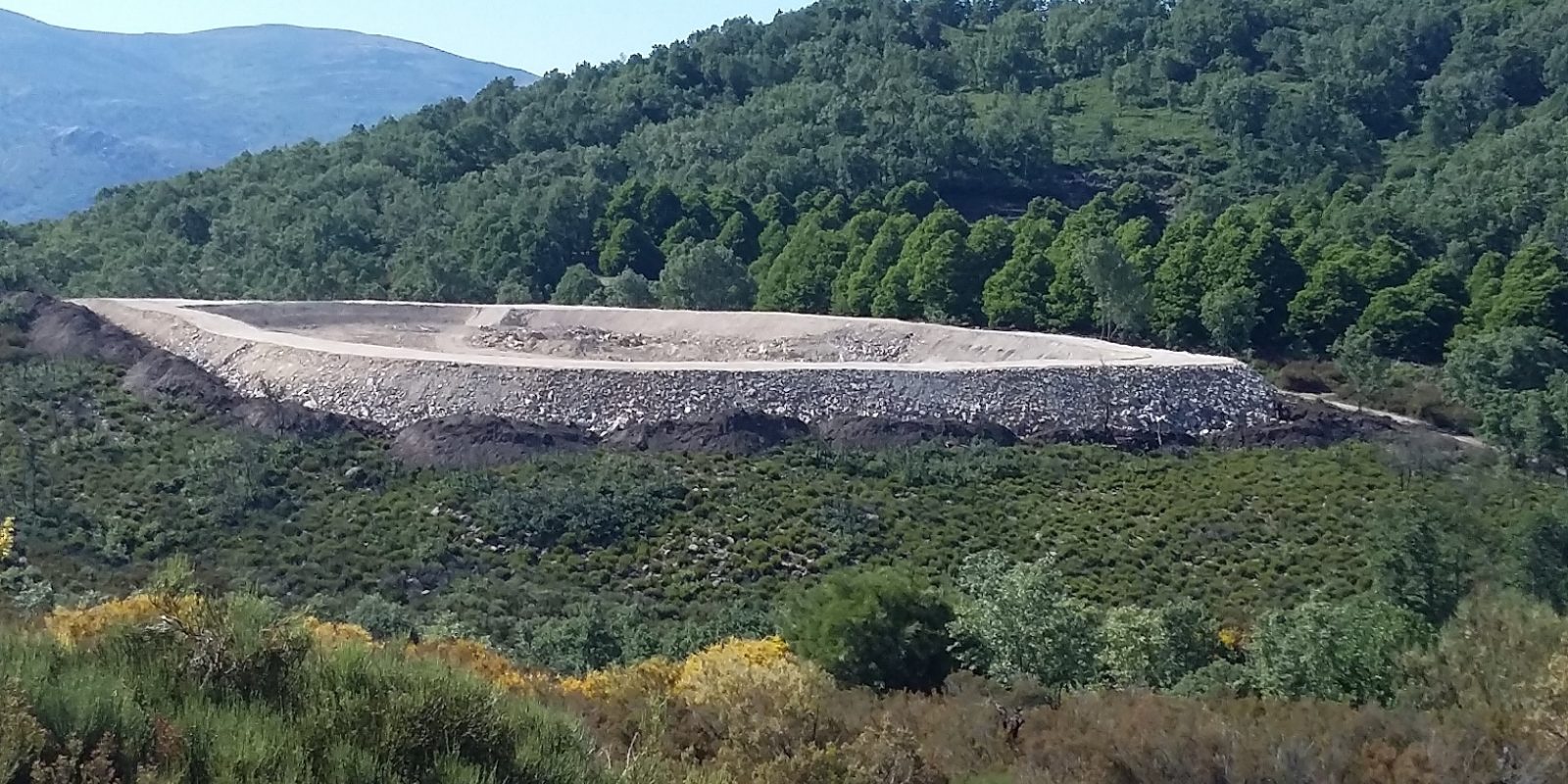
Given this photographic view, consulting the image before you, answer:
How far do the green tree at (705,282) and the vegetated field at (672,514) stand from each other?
19.5m

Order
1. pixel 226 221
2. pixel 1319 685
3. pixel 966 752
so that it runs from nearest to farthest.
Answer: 1. pixel 966 752
2. pixel 1319 685
3. pixel 226 221

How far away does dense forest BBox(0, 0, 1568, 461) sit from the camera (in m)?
42.0

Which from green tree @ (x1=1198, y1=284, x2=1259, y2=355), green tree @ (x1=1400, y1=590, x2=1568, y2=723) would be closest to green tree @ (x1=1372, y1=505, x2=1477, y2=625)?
green tree @ (x1=1400, y1=590, x2=1568, y2=723)

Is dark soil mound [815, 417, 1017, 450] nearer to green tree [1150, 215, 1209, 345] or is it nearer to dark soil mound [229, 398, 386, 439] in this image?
dark soil mound [229, 398, 386, 439]

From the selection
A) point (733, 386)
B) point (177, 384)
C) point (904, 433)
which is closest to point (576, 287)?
point (177, 384)

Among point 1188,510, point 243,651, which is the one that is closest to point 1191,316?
point 1188,510

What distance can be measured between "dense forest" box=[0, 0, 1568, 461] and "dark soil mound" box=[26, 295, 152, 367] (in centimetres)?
894

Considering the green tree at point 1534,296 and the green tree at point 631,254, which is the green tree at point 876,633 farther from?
the green tree at point 631,254

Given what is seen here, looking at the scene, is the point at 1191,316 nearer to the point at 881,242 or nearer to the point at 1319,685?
the point at 881,242

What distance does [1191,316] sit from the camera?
41.6 m

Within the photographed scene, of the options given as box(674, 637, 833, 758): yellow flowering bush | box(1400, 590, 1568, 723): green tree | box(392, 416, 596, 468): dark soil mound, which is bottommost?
box(392, 416, 596, 468): dark soil mound

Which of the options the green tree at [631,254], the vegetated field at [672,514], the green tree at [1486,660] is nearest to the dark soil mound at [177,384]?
the vegetated field at [672,514]

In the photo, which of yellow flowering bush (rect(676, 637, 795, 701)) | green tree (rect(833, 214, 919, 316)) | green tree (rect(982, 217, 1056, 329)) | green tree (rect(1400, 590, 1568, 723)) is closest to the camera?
yellow flowering bush (rect(676, 637, 795, 701))

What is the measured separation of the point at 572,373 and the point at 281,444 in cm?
563
